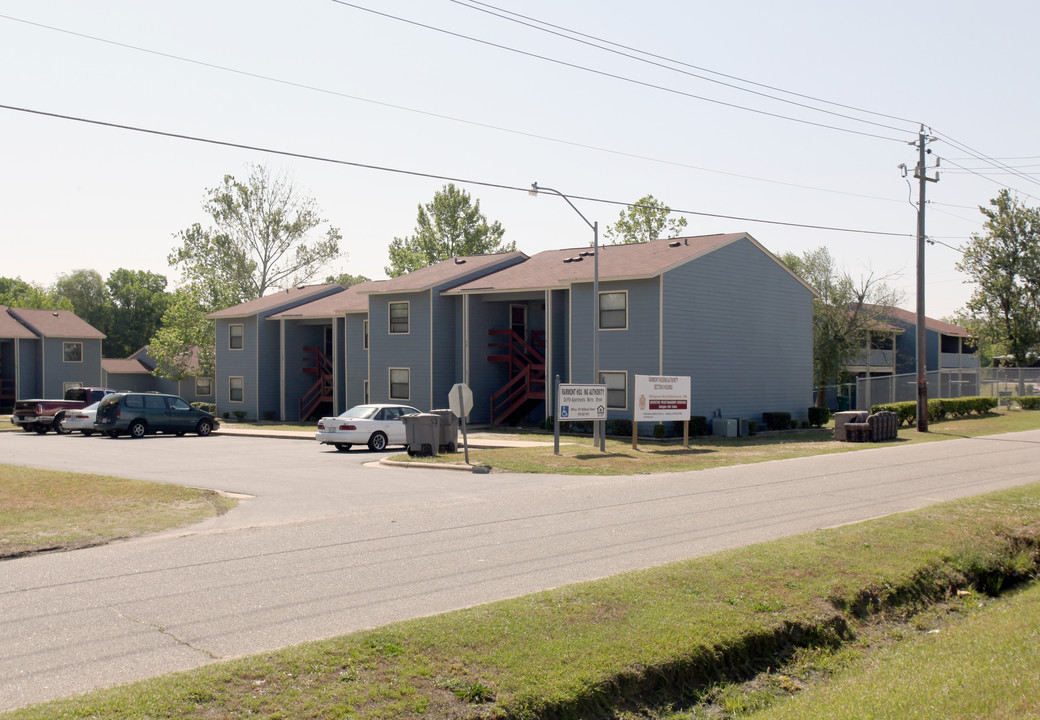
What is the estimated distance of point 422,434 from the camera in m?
24.5

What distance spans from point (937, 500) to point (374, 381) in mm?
28183

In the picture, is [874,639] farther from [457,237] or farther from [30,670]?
[457,237]

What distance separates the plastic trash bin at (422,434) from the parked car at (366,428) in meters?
2.84

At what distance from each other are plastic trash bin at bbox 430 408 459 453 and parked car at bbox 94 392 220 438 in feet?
47.2

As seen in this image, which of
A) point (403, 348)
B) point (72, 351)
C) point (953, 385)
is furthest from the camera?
point (72, 351)

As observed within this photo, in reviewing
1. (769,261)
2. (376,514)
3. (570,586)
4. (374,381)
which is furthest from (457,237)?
(570,586)

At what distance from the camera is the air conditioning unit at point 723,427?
32.6 m

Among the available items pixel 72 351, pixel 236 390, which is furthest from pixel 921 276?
pixel 72 351

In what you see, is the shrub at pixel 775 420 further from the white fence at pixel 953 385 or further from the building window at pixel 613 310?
the white fence at pixel 953 385

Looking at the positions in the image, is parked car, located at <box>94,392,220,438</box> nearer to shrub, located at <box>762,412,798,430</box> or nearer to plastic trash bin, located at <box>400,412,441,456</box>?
plastic trash bin, located at <box>400,412,441,456</box>

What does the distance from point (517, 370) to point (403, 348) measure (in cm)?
497

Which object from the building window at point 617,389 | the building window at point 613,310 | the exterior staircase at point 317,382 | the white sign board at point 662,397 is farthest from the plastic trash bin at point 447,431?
the exterior staircase at point 317,382

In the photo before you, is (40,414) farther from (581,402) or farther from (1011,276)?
(1011,276)

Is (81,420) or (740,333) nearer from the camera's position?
(740,333)
